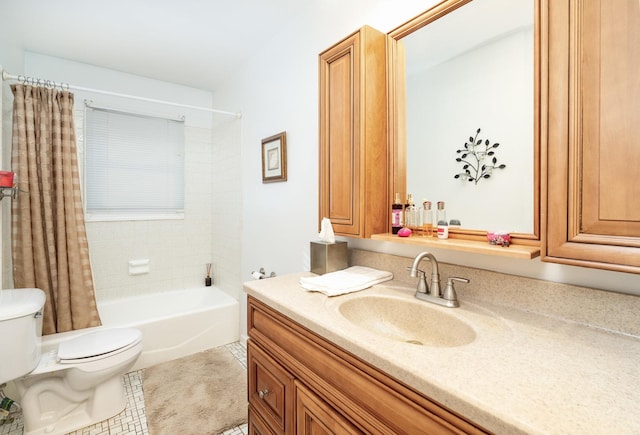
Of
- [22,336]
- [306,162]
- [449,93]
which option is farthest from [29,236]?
[449,93]

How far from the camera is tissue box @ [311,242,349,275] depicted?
1395 millimetres

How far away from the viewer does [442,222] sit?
1120 mm

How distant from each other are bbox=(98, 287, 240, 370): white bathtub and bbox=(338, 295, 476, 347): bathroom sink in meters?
1.87

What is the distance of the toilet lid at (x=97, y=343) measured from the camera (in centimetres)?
162

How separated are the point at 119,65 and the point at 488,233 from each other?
3197 mm

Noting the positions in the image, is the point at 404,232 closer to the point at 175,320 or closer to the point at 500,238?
the point at 500,238

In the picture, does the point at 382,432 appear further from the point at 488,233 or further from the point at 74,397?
the point at 74,397

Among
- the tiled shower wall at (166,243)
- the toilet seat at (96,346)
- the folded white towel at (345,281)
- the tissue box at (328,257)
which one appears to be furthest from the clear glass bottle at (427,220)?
the tiled shower wall at (166,243)

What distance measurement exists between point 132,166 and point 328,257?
2.44 m

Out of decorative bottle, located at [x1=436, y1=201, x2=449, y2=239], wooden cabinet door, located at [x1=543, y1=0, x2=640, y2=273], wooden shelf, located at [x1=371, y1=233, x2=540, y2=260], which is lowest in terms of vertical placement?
wooden shelf, located at [x1=371, y1=233, x2=540, y2=260]

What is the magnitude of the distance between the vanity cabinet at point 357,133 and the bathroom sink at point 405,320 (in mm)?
298

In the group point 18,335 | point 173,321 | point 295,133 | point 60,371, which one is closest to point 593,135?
point 295,133

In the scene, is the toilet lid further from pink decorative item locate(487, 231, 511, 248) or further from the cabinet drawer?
pink decorative item locate(487, 231, 511, 248)

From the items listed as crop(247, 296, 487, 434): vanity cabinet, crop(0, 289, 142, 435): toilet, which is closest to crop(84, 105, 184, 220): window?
crop(0, 289, 142, 435): toilet
